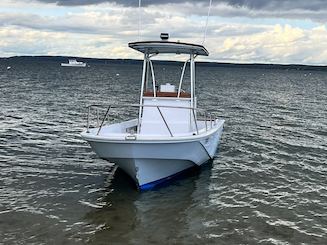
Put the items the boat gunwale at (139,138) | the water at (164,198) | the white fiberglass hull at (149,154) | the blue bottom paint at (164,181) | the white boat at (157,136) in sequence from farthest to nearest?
the blue bottom paint at (164,181) < the white boat at (157,136) < the white fiberglass hull at (149,154) < the boat gunwale at (139,138) < the water at (164,198)

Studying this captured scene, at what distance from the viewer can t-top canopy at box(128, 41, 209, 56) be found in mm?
14094

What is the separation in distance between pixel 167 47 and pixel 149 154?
3.79m

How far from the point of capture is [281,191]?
14102 millimetres

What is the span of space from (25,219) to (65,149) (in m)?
7.87

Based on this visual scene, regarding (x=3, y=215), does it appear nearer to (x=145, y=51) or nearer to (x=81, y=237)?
(x=81, y=237)

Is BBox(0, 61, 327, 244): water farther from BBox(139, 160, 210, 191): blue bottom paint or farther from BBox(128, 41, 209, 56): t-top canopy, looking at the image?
BBox(128, 41, 209, 56): t-top canopy

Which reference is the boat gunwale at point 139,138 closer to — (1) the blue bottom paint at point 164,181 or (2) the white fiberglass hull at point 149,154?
(2) the white fiberglass hull at point 149,154

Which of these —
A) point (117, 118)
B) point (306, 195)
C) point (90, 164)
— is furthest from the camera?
point (117, 118)

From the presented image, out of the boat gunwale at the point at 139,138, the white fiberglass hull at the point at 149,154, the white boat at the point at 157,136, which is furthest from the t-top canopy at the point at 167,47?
the boat gunwale at the point at 139,138

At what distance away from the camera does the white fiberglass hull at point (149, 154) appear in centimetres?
1223

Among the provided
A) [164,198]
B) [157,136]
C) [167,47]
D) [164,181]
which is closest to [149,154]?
[157,136]

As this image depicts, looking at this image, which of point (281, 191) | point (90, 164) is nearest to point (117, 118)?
point (90, 164)

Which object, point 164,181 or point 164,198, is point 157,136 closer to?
point 164,198

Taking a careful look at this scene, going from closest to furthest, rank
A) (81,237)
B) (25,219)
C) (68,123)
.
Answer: (81,237) → (25,219) → (68,123)
